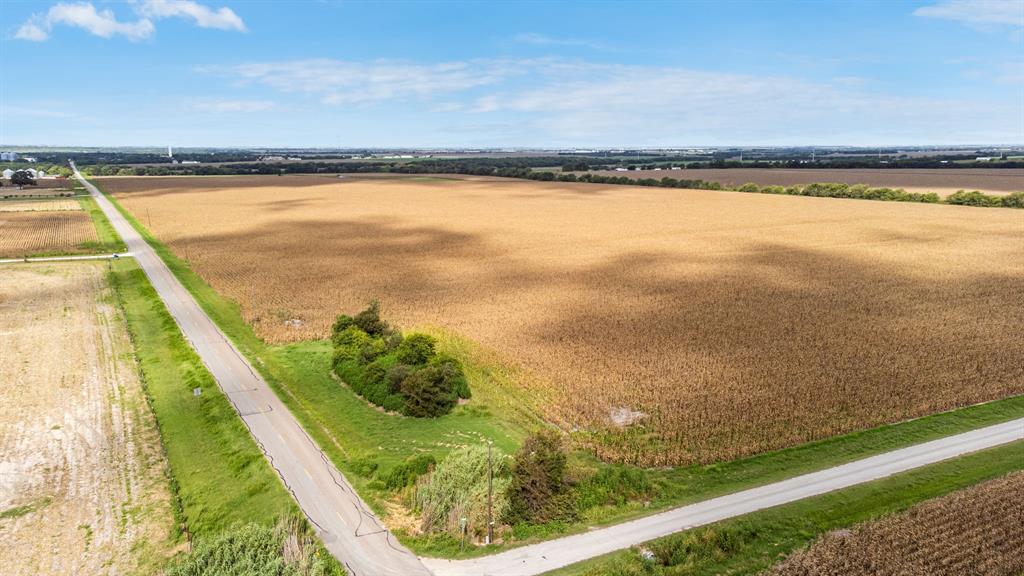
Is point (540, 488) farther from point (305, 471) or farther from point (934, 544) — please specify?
point (934, 544)

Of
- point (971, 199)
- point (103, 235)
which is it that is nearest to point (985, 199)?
point (971, 199)

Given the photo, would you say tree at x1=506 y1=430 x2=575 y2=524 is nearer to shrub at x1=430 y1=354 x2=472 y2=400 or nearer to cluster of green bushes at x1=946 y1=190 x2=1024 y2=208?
shrub at x1=430 y1=354 x2=472 y2=400

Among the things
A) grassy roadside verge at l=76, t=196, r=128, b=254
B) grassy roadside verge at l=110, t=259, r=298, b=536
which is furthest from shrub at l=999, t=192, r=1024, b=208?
grassy roadside verge at l=76, t=196, r=128, b=254

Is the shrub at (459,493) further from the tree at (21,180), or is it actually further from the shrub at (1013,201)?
the tree at (21,180)

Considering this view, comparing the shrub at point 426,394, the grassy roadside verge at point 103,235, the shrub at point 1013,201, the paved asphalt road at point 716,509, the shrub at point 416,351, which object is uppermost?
the shrub at point 1013,201

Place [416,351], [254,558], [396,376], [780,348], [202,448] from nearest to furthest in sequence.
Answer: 1. [254,558]
2. [202,448]
3. [396,376]
4. [416,351]
5. [780,348]

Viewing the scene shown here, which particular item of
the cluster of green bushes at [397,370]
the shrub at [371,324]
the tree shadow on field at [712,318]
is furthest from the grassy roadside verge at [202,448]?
the shrub at [371,324]
